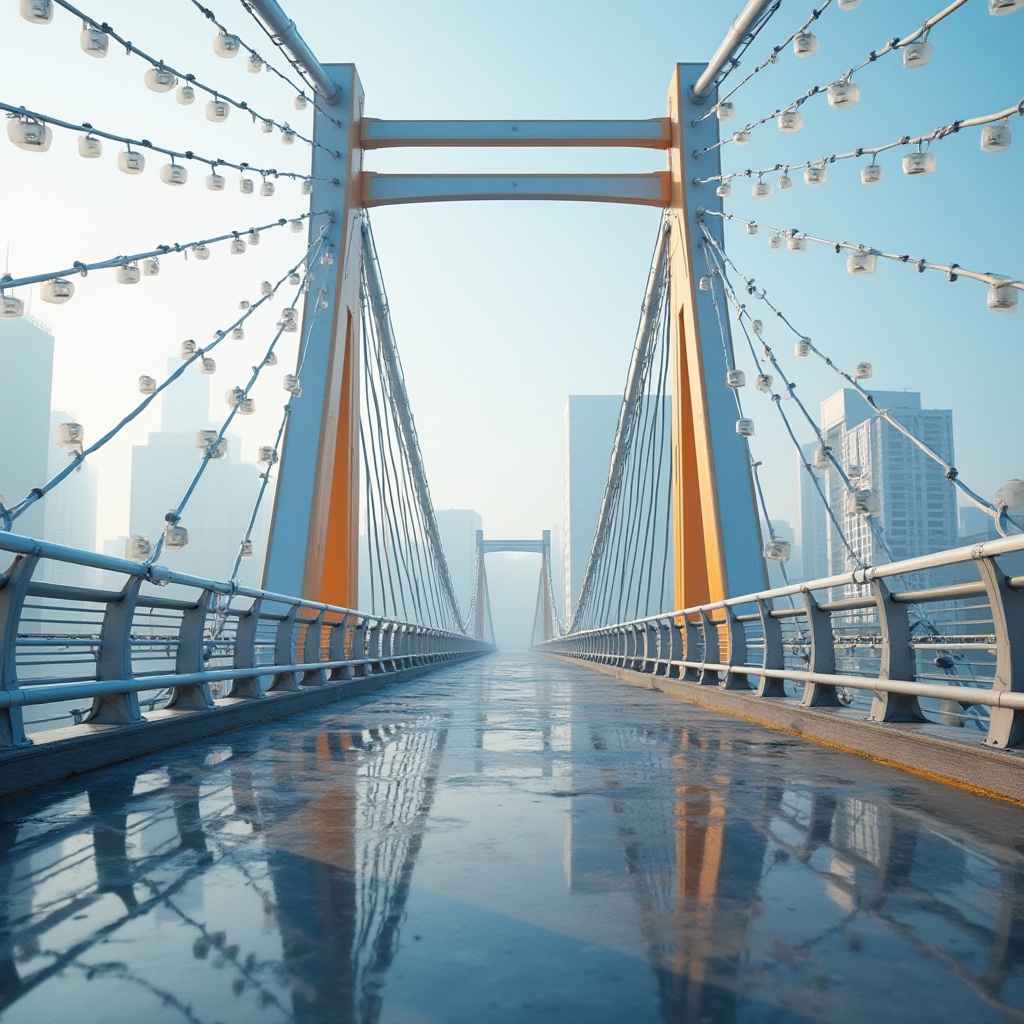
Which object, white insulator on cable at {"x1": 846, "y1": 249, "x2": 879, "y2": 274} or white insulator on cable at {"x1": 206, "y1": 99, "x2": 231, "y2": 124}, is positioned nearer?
white insulator on cable at {"x1": 846, "y1": 249, "x2": 879, "y2": 274}

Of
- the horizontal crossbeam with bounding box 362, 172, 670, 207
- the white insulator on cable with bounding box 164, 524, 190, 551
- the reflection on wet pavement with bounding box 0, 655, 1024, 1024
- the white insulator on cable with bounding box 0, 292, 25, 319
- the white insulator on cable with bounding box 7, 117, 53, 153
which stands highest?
the horizontal crossbeam with bounding box 362, 172, 670, 207

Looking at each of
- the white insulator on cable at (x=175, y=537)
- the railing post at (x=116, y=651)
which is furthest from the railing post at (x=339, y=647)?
the railing post at (x=116, y=651)

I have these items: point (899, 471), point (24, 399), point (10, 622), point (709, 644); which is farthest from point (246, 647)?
point (24, 399)

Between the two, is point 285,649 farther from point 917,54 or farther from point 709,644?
point 917,54

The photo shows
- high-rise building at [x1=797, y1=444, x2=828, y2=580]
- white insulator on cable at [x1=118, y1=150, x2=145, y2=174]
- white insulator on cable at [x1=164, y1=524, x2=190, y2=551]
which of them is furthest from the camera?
high-rise building at [x1=797, y1=444, x2=828, y2=580]

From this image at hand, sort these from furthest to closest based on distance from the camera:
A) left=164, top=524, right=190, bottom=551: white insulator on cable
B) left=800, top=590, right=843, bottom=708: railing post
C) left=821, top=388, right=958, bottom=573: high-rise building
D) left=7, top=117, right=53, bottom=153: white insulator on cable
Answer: left=821, top=388, right=958, bottom=573: high-rise building, left=164, top=524, right=190, bottom=551: white insulator on cable, left=7, top=117, right=53, bottom=153: white insulator on cable, left=800, top=590, right=843, bottom=708: railing post

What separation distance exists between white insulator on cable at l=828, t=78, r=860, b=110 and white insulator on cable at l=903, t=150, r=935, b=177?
1199 millimetres

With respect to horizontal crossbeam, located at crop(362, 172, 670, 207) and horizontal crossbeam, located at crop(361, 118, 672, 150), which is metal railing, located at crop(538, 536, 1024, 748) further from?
horizontal crossbeam, located at crop(361, 118, 672, 150)

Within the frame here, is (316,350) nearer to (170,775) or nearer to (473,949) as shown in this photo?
(170,775)

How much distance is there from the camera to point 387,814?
12.9 ft

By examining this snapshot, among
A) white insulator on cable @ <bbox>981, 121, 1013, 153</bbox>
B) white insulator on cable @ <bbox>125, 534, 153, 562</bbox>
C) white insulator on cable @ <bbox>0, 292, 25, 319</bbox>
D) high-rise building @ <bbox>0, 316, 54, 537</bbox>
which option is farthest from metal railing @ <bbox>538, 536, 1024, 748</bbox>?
high-rise building @ <bbox>0, 316, 54, 537</bbox>

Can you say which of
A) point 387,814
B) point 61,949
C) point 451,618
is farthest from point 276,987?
point 451,618

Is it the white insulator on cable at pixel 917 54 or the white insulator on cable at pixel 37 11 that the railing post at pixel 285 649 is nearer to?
the white insulator on cable at pixel 37 11

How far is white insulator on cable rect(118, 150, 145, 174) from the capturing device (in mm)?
9898
